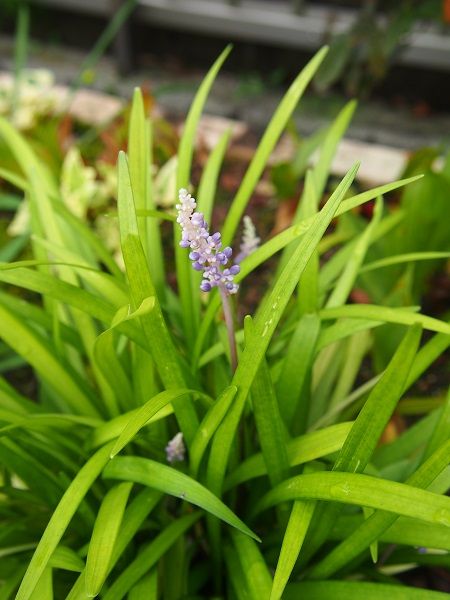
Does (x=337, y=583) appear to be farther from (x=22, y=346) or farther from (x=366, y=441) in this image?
(x=22, y=346)

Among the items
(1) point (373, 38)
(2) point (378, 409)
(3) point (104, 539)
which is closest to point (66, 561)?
(3) point (104, 539)

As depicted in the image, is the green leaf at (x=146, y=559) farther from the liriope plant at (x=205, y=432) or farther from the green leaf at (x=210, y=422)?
the green leaf at (x=210, y=422)

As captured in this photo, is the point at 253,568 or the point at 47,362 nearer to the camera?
the point at 253,568

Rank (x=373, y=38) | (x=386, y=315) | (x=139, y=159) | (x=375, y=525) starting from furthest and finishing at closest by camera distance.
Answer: (x=373, y=38) → (x=139, y=159) → (x=386, y=315) → (x=375, y=525)

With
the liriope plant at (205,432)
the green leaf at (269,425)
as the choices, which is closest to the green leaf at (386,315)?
the liriope plant at (205,432)

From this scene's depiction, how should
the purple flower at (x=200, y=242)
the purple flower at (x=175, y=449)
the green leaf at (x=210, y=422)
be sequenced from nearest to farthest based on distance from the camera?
1. the purple flower at (x=200, y=242)
2. the green leaf at (x=210, y=422)
3. the purple flower at (x=175, y=449)

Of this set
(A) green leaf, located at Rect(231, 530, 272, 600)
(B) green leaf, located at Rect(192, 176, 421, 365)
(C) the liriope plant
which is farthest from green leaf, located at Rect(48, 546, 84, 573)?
(B) green leaf, located at Rect(192, 176, 421, 365)

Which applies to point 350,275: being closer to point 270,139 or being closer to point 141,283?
point 270,139

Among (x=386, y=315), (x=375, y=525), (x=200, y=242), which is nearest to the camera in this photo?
(x=200, y=242)

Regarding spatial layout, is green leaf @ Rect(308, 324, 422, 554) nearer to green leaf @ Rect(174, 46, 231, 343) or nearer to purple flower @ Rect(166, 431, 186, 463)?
purple flower @ Rect(166, 431, 186, 463)
